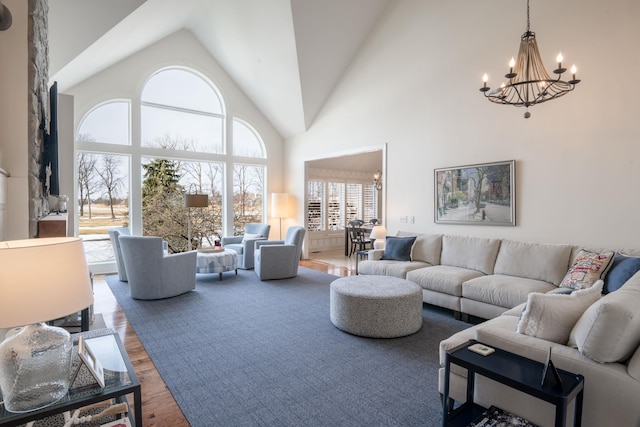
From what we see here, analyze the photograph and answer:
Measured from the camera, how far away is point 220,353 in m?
3.24

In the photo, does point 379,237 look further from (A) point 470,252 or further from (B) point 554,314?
(B) point 554,314

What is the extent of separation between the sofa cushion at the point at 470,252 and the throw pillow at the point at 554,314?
251cm

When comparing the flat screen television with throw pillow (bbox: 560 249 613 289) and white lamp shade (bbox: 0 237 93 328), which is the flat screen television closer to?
white lamp shade (bbox: 0 237 93 328)

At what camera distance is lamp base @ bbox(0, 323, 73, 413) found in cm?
139

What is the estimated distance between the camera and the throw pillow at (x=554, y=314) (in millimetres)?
1995

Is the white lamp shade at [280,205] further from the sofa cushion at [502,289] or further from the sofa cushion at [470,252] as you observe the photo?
the sofa cushion at [502,289]

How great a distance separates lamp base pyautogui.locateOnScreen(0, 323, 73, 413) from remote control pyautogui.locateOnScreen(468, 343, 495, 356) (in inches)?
81.9

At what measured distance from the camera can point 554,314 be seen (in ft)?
6.58

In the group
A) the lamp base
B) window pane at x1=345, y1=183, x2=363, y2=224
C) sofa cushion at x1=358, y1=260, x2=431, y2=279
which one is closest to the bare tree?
sofa cushion at x1=358, y1=260, x2=431, y2=279

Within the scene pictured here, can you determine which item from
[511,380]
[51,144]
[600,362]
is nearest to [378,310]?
[511,380]

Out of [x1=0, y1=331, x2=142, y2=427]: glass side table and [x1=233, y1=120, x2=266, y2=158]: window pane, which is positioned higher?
[x1=233, y1=120, x2=266, y2=158]: window pane

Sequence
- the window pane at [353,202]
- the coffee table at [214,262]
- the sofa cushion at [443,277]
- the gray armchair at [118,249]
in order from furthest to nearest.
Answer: the window pane at [353,202] → the coffee table at [214,262] → the gray armchair at [118,249] → the sofa cushion at [443,277]

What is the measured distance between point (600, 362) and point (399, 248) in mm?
3575

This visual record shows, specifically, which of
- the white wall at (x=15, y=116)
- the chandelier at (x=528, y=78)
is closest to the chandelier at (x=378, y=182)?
the chandelier at (x=528, y=78)
